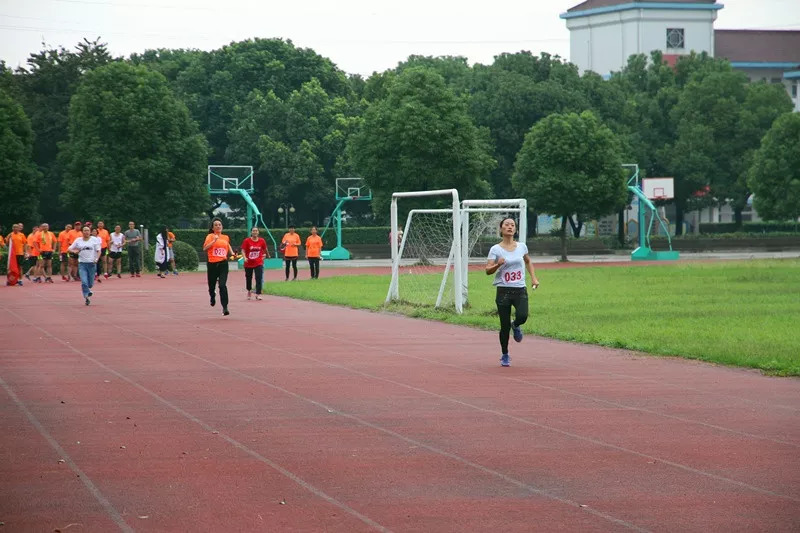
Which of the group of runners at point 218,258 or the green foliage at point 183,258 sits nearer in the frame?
the group of runners at point 218,258

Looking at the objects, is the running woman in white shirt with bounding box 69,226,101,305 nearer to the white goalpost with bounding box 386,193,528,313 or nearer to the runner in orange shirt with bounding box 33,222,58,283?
the white goalpost with bounding box 386,193,528,313

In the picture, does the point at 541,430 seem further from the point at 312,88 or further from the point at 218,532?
the point at 312,88

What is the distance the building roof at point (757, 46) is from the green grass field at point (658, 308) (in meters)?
76.0

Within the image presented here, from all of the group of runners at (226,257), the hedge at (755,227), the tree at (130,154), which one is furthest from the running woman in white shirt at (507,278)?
the hedge at (755,227)

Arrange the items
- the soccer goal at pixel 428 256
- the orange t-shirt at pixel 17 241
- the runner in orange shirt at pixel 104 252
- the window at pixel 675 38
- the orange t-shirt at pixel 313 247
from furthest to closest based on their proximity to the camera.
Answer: the window at pixel 675 38
the runner in orange shirt at pixel 104 252
the orange t-shirt at pixel 313 247
the orange t-shirt at pixel 17 241
the soccer goal at pixel 428 256

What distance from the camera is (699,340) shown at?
18.1 meters

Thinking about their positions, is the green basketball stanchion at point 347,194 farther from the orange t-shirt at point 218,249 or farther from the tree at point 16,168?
the orange t-shirt at point 218,249

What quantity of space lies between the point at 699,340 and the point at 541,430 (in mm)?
8421

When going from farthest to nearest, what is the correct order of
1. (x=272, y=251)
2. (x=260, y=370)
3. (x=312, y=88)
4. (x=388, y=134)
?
(x=312, y=88) < (x=272, y=251) < (x=388, y=134) < (x=260, y=370)

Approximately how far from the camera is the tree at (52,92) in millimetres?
64438

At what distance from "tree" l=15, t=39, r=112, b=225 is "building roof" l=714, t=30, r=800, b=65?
6664 cm

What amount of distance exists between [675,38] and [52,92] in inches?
2288

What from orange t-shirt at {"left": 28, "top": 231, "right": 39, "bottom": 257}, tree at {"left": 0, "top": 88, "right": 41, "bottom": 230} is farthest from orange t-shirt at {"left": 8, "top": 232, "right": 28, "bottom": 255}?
tree at {"left": 0, "top": 88, "right": 41, "bottom": 230}

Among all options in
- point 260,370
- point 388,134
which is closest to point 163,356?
point 260,370
